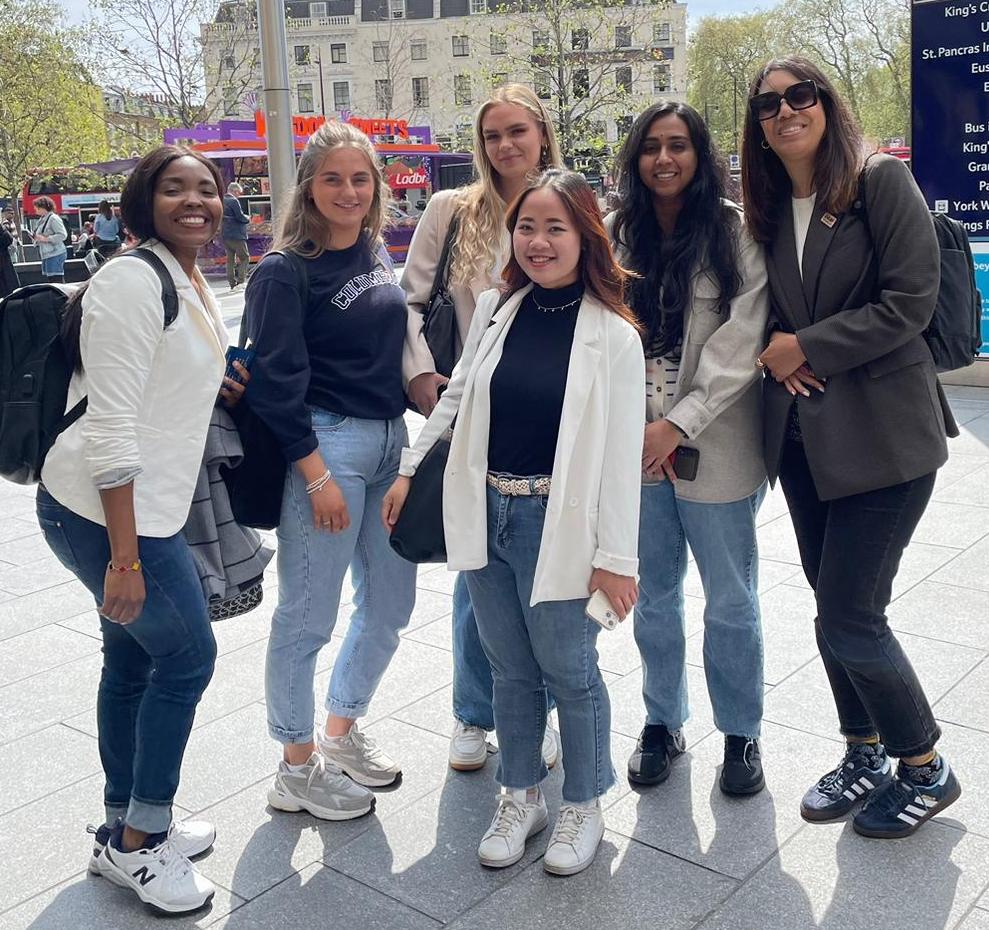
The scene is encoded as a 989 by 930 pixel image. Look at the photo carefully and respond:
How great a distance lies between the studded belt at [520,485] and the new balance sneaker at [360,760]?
1.09 m

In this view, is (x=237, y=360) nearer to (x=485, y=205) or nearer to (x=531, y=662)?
(x=485, y=205)

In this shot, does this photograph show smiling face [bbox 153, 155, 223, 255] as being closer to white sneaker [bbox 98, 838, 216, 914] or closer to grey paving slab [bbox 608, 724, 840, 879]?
white sneaker [bbox 98, 838, 216, 914]

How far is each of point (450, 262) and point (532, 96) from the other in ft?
1.87

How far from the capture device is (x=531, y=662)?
3.03 metres

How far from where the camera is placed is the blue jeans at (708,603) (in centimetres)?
320

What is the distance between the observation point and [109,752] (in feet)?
9.85

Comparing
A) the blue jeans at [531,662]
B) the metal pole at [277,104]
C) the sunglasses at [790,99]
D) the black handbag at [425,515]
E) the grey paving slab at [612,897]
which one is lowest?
the grey paving slab at [612,897]

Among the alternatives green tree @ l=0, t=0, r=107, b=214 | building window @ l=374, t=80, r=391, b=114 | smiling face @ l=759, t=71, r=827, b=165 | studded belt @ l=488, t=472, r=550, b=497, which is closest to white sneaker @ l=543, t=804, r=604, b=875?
studded belt @ l=488, t=472, r=550, b=497

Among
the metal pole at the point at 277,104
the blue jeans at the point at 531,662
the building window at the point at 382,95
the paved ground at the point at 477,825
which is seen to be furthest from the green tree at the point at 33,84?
the building window at the point at 382,95

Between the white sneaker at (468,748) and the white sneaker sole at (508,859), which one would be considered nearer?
the white sneaker sole at (508,859)

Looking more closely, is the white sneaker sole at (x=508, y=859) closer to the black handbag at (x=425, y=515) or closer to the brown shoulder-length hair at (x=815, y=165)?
the black handbag at (x=425, y=515)

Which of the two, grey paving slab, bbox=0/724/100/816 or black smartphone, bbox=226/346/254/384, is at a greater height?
black smartphone, bbox=226/346/254/384

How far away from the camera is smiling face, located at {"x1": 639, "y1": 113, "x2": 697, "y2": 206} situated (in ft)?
10.1

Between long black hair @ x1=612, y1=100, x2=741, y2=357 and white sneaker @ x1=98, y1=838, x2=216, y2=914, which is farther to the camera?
long black hair @ x1=612, y1=100, x2=741, y2=357
